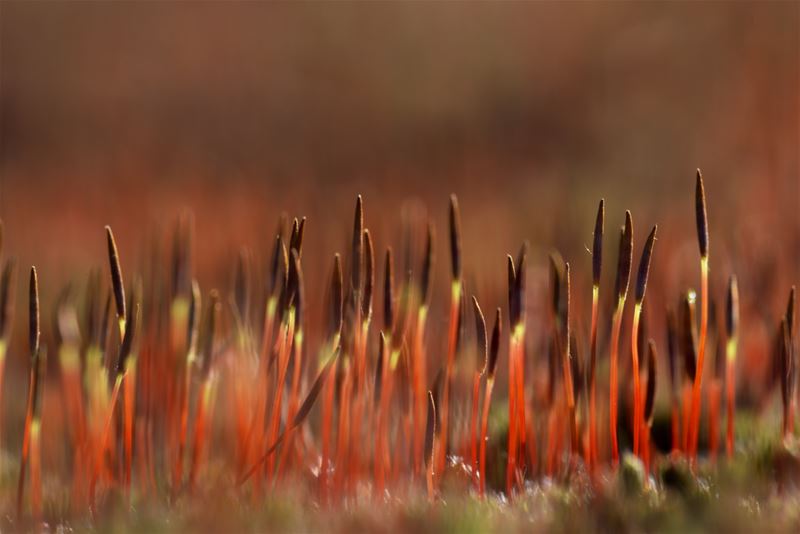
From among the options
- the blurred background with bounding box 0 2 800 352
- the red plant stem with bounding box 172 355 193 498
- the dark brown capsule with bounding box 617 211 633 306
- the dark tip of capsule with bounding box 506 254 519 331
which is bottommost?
the red plant stem with bounding box 172 355 193 498

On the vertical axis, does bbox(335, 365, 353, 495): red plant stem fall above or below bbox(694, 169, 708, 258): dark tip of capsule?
below

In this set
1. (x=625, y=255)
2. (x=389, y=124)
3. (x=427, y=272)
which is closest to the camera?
(x=625, y=255)

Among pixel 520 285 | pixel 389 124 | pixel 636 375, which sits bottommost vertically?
pixel 636 375

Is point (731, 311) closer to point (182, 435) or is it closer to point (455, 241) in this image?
point (455, 241)

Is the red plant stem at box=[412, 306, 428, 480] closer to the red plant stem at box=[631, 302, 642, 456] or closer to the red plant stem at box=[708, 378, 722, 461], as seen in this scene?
Result: the red plant stem at box=[631, 302, 642, 456]

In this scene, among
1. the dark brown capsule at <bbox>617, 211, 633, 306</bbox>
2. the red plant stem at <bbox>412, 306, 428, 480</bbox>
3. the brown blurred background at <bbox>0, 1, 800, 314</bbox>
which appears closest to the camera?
the dark brown capsule at <bbox>617, 211, 633, 306</bbox>

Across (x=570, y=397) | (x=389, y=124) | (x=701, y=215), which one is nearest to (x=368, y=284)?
(x=570, y=397)

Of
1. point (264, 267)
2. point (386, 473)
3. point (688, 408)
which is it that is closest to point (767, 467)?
point (688, 408)

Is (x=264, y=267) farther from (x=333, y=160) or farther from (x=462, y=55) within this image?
(x=462, y=55)

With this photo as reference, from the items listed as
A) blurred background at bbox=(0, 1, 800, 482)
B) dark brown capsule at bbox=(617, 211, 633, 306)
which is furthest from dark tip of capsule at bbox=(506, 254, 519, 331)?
blurred background at bbox=(0, 1, 800, 482)
